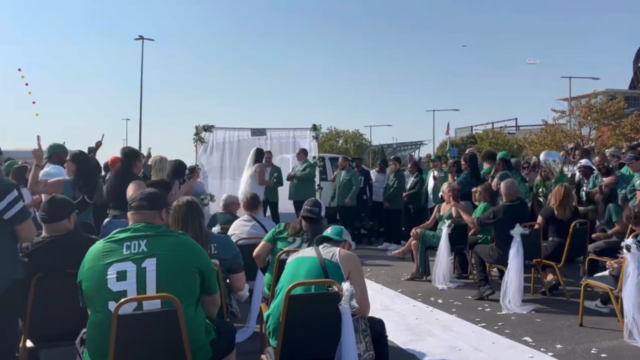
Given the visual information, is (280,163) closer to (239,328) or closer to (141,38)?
(239,328)

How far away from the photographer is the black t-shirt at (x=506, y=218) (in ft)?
22.1

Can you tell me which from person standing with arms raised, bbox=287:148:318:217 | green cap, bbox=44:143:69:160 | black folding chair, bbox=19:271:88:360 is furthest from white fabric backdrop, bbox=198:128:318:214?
black folding chair, bbox=19:271:88:360

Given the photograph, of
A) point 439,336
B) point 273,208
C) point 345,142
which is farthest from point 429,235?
point 345,142

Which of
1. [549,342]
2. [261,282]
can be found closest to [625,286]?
[549,342]

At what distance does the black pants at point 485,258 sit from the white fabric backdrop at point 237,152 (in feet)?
19.9

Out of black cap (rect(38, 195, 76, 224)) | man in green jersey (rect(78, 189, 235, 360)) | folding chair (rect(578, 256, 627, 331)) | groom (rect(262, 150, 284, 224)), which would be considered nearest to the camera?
man in green jersey (rect(78, 189, 235, 360))

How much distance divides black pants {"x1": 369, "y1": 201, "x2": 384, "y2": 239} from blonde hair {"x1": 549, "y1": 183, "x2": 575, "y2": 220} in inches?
206

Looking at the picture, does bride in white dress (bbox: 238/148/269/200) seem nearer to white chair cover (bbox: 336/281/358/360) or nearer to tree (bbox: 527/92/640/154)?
white chair cover (bbox: 336/281/358/360)

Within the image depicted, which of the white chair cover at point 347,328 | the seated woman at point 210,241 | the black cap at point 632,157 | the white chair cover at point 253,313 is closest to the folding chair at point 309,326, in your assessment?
the white chair cover at point 347,328

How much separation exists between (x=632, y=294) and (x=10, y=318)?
4991 mm

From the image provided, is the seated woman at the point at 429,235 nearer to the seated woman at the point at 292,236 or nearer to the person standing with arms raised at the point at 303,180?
the person standing with arms raised at the point at 303,180

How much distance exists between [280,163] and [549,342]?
8.27 m

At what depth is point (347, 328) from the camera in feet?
11.2

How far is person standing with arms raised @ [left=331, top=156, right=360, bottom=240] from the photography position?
11.4 meters
